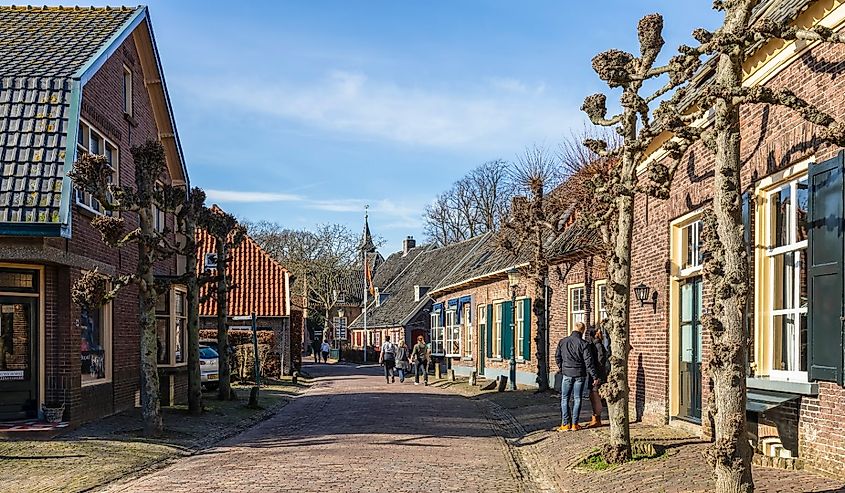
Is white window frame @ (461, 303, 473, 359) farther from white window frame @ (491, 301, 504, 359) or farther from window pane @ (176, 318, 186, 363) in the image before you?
window pane @ (176, 318, 186, 363)

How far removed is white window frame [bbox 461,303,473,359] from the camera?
37.1 meters

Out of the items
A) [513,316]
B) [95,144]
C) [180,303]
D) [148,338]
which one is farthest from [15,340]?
[513,316]

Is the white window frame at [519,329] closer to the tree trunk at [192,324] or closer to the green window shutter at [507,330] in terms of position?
the green window shutter at [507,330]

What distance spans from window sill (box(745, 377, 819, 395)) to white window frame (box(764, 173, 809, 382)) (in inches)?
5.1

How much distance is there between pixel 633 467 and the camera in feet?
36.0

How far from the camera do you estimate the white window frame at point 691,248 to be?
534 inches

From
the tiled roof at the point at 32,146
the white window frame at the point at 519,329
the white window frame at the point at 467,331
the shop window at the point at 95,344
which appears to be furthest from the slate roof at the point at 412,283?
the tiled roof at the point at 32,146

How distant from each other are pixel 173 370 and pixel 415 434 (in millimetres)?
8289

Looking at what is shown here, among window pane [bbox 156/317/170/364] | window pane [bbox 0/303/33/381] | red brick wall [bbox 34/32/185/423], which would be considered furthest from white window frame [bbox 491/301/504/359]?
window pane [bbox 0/303/33/381]

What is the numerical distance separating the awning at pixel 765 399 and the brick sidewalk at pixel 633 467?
0.62 meters

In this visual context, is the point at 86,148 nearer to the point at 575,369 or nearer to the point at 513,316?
the point at 575,369

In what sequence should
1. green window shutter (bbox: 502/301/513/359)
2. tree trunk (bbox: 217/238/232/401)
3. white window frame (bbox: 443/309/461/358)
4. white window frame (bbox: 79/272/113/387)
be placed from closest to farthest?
white window frame (bbox: 79/272/113/387)
tree trunk (bbox: 217/238/232/401)
green window shutter (bbox: 502/301/513/359)
white window frame (bbox: 443/309/461/358)

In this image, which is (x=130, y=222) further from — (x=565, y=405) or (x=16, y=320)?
(x=565, y=405)

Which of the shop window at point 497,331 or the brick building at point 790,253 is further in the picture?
the shop window at point 497,331
